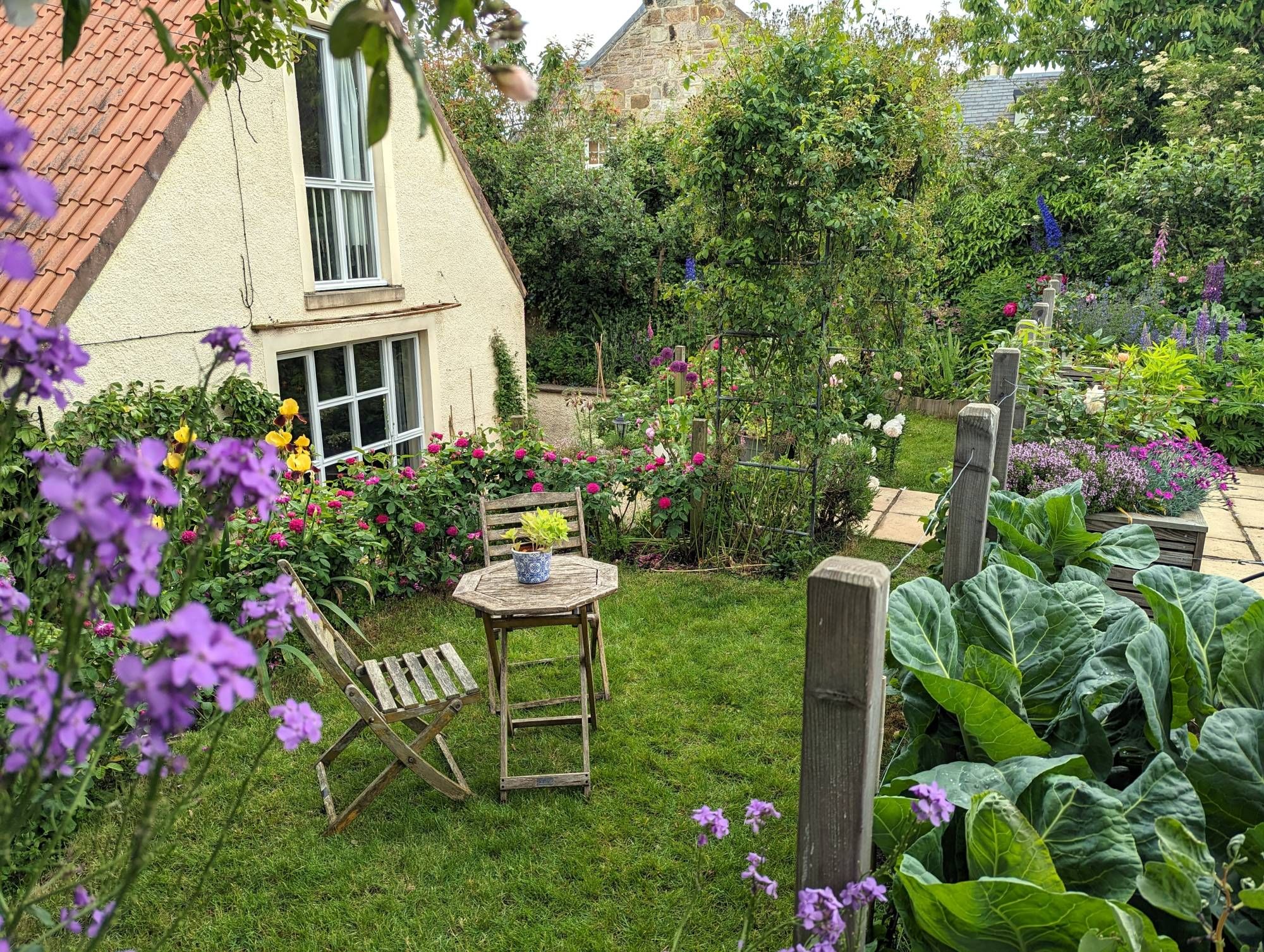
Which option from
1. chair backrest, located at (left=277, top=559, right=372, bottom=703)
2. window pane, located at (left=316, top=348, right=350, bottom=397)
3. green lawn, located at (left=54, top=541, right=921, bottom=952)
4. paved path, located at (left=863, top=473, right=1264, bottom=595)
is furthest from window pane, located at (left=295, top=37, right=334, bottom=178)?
paved path, located at (left=863, top=473, right=1264, bottom=595)

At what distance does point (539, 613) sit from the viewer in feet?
11.5

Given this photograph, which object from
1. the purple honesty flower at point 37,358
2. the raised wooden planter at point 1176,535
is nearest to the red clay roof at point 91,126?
the purple honesty flower at point 37,358

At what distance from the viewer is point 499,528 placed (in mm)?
5648

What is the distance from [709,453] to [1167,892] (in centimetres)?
475

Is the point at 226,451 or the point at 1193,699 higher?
the point at 226,451

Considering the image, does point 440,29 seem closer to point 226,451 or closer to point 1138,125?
point 226,451

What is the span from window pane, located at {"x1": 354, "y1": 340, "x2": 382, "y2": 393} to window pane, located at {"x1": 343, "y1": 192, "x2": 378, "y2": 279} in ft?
2.07

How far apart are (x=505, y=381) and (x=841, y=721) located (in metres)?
8.49

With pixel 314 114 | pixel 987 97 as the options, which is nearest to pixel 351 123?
pixel 314 114

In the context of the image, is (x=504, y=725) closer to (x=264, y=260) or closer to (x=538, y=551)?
(x=538, y=551)

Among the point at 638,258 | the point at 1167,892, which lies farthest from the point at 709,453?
the point at 638,258

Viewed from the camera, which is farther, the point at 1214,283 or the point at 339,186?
the point at 1214,283

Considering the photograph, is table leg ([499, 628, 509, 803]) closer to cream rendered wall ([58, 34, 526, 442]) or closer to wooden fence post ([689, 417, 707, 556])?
cream rendered wall ([58, 34, 526, 442])

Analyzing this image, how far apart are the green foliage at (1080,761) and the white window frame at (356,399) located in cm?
468
